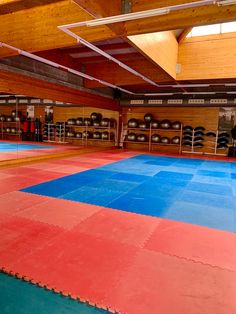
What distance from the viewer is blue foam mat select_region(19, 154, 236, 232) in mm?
3773

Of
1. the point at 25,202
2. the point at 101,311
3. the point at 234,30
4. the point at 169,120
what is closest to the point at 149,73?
the point at 234,30

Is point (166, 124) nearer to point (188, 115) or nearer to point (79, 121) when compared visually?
point (188, 115)

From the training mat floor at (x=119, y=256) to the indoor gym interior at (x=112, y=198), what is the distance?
1 centimetres

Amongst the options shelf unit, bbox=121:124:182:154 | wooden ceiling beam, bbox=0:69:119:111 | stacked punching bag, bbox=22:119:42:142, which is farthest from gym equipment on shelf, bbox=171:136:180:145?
stacked punching bag, bbox=22:119:42:142

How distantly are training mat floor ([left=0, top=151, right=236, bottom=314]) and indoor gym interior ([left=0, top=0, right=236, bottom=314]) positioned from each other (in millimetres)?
13

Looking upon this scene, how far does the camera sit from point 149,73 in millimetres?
7984

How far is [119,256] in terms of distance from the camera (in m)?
2.47

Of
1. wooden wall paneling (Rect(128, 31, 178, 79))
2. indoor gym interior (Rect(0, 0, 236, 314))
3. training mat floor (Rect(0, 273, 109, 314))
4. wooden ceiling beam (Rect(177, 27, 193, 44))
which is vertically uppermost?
wooden ceiling beam (Rect(177, 27, 193, 44))

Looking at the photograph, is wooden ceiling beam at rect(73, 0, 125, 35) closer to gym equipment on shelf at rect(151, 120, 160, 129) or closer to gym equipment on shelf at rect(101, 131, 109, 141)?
gym equipment on shelf at rect(151, 120, 160, 129)

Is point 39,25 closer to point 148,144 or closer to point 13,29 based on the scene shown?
point 13,29

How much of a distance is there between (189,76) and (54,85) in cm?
466

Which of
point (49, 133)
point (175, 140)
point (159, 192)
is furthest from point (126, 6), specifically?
point (49, 133)

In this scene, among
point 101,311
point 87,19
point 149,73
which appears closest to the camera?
point 101,311

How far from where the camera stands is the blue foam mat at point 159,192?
377cm
